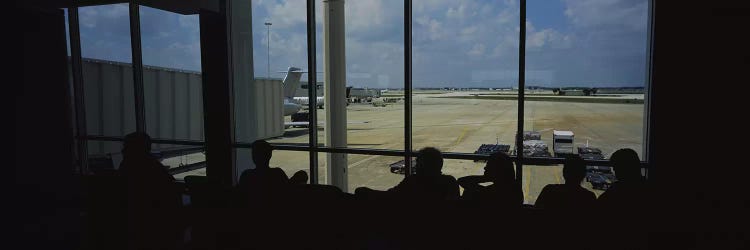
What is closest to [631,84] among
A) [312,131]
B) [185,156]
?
[312,131]

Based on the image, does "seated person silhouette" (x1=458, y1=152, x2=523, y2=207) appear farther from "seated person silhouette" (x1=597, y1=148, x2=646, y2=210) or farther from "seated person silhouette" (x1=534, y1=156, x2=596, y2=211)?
"seated person silhouette" (x1=597, y1=148, x2=646, y2=210)

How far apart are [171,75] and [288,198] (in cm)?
470

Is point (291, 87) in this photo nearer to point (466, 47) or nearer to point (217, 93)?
point (217, 93)

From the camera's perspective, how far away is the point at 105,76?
22.7 feet

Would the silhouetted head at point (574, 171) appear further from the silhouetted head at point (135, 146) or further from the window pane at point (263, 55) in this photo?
the window pane at point (263, 55)

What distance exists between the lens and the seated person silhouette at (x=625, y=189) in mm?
2697

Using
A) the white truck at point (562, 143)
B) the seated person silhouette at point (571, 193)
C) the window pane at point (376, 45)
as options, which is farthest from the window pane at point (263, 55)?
the white truck at point (562, 143)

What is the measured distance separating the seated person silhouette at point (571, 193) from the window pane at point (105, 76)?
601 centimetres

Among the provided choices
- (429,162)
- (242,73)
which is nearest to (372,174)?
(242,73)

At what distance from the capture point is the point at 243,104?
6035mm

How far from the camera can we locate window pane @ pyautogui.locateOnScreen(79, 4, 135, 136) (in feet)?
21.2

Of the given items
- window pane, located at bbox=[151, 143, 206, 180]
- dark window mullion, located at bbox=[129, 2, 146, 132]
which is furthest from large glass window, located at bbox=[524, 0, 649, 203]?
dark window mullion, located at bbox=[129, 2, 146, 132]

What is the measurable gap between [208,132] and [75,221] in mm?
2267

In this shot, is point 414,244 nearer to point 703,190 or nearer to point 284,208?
point 284,208
